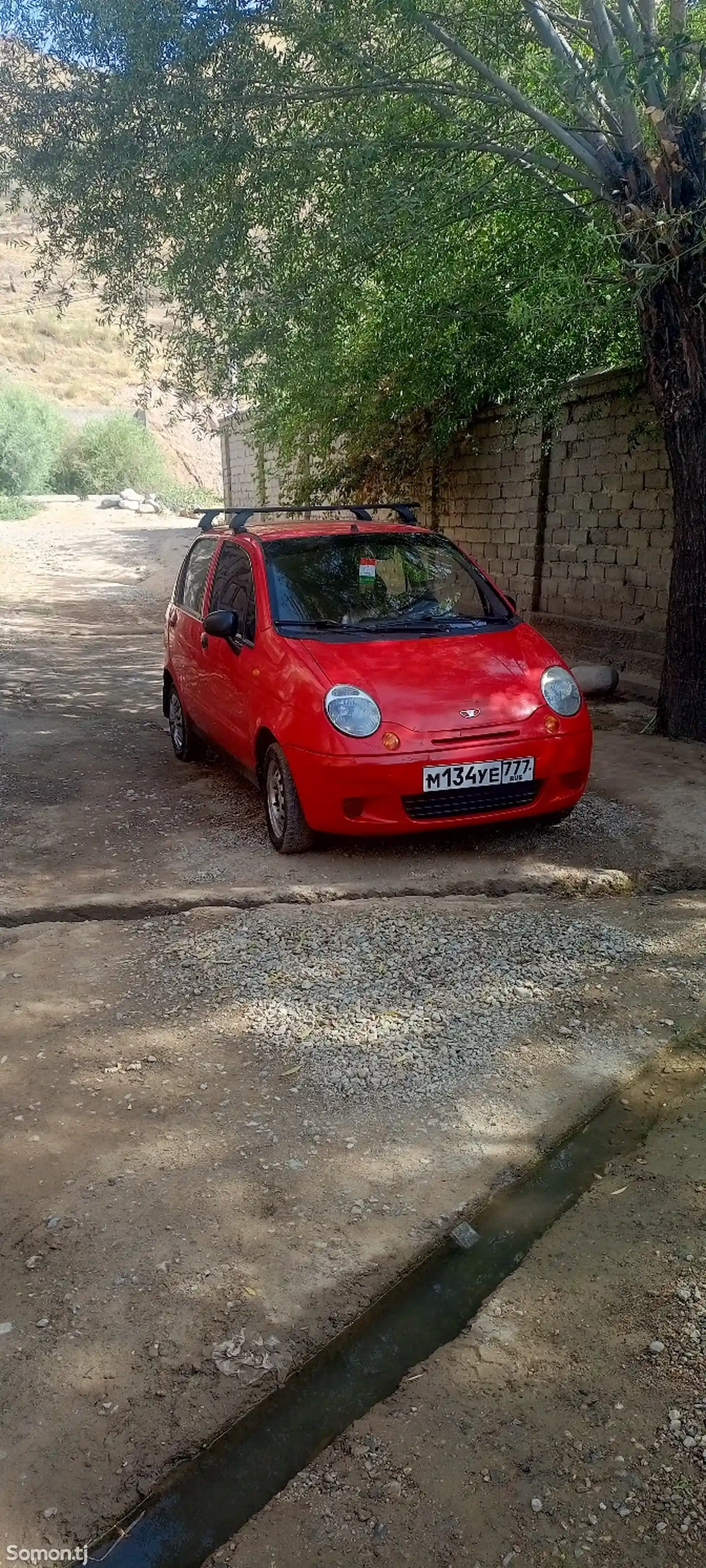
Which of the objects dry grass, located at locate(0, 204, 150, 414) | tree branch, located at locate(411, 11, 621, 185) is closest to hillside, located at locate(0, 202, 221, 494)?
dry grass, located at locate(0, 204, 150, 414)

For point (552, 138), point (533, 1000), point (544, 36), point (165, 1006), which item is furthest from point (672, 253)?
point (165, 1006)

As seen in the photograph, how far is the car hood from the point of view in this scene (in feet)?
16.1

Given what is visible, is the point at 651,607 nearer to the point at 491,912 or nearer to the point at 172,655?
the point at 172,655

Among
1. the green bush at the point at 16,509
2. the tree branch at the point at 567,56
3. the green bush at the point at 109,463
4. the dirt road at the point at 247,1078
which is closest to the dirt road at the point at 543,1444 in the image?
the dirt road at the point at 247,1078

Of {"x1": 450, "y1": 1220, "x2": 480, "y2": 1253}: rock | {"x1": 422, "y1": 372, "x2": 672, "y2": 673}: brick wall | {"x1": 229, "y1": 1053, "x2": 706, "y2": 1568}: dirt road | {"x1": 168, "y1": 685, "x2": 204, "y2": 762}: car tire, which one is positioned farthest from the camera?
{"x1": 422, "y1": 372, "x2": 672, "y2": 673}: brick wall

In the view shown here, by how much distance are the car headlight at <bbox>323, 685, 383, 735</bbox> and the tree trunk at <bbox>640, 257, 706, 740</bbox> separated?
3326mm

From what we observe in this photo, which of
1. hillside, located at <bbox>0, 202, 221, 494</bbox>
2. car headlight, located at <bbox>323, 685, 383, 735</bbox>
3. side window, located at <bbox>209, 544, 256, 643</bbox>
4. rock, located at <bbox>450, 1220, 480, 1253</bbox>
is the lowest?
rock, located at <bbox>450, 1220, 480, 1253</bbox>

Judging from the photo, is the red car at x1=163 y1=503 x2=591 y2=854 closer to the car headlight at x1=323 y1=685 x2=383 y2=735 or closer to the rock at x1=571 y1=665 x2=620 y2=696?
the car headlight at x1=323 y1=685 x2=383 y2=735

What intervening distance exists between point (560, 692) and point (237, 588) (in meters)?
2.03

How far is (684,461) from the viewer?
7.01 metres

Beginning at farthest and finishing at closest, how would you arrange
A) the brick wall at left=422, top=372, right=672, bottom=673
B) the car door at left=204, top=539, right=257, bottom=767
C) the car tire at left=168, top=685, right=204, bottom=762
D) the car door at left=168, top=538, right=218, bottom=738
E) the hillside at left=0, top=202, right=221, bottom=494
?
the hillside at left=0, top=202, right=221, bottom=494 → the brick wall at left=422, top=372, right=672, bottom=673 → the car tire at left=168, top=685, right=204, bottom=762 → the car door at left=168, top=538, right=218, bottom=738 → the car door at left=204, top=539, right=257, bottom=767

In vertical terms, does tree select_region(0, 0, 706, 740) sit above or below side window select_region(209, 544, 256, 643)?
above

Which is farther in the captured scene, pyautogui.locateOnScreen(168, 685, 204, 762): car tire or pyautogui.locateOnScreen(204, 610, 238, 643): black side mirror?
pyautogui.locateOnScreen(168, 685, 204, 762): car tire

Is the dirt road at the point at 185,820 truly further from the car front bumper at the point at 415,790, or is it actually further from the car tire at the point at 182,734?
the car front bumper at the point at 415,790
